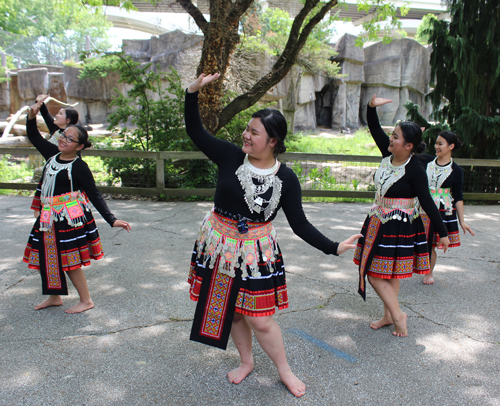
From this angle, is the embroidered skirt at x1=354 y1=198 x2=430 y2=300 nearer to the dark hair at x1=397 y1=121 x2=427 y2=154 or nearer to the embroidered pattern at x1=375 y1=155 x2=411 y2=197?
the embroidered pattern at x1=375 y1=155 x2=411 y2=197

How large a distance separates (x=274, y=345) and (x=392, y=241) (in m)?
1.30

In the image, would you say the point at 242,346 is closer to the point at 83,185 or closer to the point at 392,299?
the point at 392,299

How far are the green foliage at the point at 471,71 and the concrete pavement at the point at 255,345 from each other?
15.1 feet

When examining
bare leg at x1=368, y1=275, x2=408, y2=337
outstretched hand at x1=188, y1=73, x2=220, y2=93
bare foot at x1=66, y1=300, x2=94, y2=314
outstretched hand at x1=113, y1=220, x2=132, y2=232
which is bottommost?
bare foot at x1=66, y1=300, x2=94, y2=314

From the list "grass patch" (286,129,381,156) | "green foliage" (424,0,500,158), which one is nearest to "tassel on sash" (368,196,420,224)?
"green foliage" (424,0,500,158)

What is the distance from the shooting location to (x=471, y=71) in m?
8.53

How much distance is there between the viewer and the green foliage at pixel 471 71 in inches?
328

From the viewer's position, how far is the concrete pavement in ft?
7.84

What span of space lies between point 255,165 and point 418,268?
69.3 inches

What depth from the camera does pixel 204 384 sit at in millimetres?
2459

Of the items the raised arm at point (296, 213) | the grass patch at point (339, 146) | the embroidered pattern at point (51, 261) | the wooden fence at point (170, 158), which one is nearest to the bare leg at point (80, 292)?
the embroidered pattern at point (51, 261)

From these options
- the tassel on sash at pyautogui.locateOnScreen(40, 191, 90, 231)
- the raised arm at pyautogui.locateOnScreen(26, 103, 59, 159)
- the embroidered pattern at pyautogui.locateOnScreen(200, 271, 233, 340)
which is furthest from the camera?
the raised arm at pyautogui.locateOnScreen(26, 103, 59, 159)

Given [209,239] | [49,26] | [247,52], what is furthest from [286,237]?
[49,26]

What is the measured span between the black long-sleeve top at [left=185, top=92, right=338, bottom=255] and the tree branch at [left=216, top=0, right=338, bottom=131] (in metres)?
6.20
